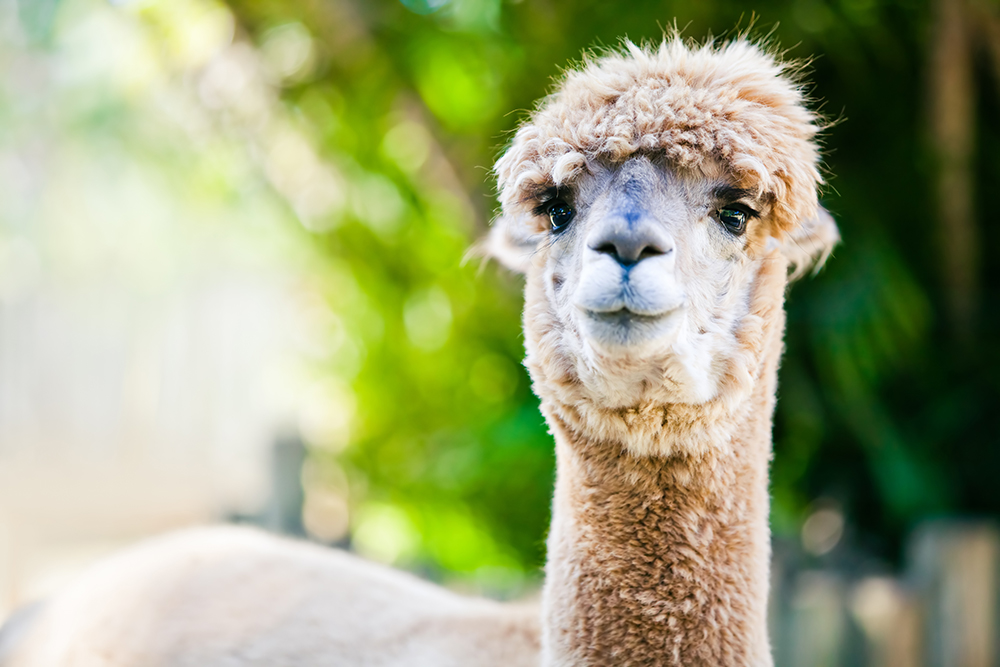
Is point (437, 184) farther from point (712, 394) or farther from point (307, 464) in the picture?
point (712, 394)

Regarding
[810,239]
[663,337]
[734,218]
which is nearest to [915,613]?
[810,239]

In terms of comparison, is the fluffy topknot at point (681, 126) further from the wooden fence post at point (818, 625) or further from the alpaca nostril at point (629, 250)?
the wooden fence post at point (818, 625)

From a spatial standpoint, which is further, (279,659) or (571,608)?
(279,659)

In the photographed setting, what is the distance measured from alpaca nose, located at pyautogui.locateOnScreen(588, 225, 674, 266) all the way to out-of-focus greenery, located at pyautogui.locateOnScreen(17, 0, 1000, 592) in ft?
8.80

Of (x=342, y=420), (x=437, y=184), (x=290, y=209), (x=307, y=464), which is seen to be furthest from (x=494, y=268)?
(x=342, y=420)

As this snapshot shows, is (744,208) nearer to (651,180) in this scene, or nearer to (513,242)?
(651,180)

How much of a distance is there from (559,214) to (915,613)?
8.37 feet

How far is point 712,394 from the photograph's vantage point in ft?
5.74

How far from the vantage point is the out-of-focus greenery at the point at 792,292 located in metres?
4.31

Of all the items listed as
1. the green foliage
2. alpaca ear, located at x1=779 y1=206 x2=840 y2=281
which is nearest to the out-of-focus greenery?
the green foliage

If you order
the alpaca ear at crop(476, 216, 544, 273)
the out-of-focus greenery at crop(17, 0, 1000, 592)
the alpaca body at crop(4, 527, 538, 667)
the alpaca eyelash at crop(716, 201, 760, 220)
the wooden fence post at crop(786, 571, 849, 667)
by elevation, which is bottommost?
the alpaca body at crop(4, 527, 538, 667)

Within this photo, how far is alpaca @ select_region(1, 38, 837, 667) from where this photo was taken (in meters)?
1.66

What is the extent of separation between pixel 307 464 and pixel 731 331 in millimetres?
3570

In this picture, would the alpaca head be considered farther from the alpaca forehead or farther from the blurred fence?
the blurred fence
